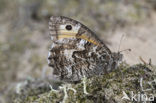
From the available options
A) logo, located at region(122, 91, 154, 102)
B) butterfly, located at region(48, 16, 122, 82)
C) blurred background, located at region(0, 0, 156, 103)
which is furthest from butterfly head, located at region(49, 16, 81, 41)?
blurred background, located at region(0, 0, 156, 103)

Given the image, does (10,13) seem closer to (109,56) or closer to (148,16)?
(148,16)

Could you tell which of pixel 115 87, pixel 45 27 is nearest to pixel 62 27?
pixel 115 87

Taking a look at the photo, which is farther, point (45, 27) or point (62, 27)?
point (45, 27)

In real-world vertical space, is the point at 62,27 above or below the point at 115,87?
above

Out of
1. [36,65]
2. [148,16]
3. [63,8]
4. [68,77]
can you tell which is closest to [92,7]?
[63,8]

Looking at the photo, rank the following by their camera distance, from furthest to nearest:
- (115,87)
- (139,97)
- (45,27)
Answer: (45,27)
(115,87)
(139,97)

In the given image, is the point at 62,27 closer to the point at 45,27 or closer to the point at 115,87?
the point at 115,87

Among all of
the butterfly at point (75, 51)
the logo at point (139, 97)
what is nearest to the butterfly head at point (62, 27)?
the butterfly at point (75, 51)

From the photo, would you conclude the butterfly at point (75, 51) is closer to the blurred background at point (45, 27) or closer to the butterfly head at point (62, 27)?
the butterfly head at point (62, 27)

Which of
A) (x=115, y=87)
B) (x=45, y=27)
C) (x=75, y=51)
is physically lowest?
(x=115, y=87)
